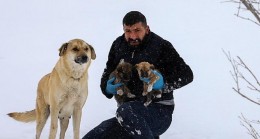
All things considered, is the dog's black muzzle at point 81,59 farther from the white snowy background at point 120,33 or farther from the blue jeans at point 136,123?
the white snowy background at point 120,33

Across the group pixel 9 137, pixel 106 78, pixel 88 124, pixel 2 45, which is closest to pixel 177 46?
pixel 2 45

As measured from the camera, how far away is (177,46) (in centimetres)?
1265

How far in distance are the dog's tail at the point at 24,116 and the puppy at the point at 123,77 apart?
1.97 meters

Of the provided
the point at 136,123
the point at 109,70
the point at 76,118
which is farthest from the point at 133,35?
the point at 76,118

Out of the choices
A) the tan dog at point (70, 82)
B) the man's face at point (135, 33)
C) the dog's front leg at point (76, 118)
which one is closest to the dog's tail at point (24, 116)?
the tan dog at point (70, 82)

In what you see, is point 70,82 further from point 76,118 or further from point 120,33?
point 120,33

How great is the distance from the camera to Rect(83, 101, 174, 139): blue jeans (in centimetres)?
373

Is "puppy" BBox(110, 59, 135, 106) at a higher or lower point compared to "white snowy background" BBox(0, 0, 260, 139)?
higher

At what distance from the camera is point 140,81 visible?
4383mm

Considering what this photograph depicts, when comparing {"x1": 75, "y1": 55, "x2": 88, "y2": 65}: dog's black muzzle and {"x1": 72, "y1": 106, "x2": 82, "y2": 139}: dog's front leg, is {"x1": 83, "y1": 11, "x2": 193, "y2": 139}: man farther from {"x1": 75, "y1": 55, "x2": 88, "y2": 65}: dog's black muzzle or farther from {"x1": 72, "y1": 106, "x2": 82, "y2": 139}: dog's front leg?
{"x1": 72, "y1": 106, "x2": 82, "y2": 139}: dog's front leg

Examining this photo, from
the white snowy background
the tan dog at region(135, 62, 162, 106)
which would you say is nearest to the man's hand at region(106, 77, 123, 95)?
the tan dog at region(135, 62, 162, 106)

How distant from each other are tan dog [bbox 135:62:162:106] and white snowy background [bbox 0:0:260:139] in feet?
4.72

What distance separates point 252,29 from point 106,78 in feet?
35.1

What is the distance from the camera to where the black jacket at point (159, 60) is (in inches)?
164
